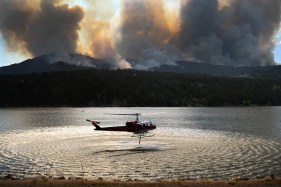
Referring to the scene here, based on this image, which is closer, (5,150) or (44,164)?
(44,164)

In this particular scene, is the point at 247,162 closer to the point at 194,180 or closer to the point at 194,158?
the point at 194,158

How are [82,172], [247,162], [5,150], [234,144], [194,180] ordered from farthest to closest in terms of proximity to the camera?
1. [234,144]
2. [5,150]
3. [247,162]
4. [82,172]
5. [194,180]

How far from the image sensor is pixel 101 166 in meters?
63.2

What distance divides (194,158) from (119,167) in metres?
15.9

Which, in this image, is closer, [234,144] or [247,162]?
[247,162]

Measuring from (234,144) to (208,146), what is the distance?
896 cm

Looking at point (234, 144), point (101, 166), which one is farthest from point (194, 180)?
point (234, 144)

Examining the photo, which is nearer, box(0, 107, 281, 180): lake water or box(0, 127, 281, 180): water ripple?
box(0, 107, 281, 180): lake water

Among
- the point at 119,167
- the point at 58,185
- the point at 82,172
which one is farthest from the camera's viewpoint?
the point at 119,167

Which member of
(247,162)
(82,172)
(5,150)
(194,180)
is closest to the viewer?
(194,180)

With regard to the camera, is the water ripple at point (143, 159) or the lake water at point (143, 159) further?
the water ripple at point (143, 159)

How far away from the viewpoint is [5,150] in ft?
273

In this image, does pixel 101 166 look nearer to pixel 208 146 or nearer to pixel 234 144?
pixel 208 146

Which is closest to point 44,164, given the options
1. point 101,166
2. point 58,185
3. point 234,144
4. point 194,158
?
point 101,166
